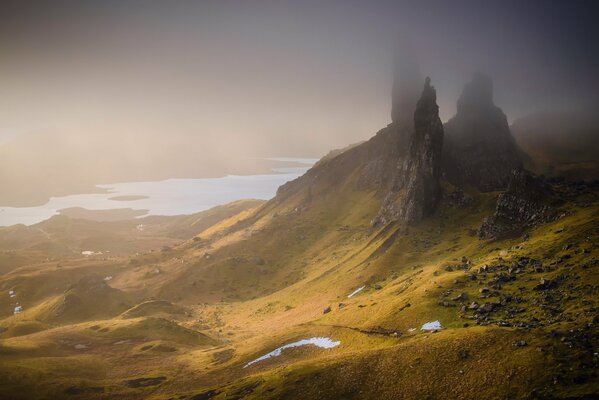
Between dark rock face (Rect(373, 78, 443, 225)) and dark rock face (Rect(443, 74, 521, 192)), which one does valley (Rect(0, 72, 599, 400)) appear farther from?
dark rock face (Rect(443, 74, 521, 192))

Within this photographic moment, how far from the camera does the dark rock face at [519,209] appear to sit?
9694cm

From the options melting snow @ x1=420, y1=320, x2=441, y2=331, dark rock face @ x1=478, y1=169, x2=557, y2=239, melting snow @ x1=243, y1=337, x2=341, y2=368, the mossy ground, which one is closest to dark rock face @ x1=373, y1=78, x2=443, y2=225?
the mossy ground

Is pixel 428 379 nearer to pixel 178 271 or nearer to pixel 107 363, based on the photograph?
pixel 107 363

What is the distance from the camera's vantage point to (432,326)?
6688cm

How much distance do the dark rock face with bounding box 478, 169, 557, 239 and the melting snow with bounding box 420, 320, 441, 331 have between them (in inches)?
1720

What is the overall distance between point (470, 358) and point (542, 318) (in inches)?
561

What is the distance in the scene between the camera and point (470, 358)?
52.4m

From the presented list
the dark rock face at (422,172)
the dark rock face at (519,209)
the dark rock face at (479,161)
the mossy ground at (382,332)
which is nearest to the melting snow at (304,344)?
the mossy ground at (382,332)

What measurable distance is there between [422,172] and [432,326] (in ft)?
265

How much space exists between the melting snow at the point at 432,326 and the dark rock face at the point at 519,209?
43.7 meters

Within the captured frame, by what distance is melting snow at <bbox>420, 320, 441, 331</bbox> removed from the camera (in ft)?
216

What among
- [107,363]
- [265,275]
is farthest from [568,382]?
[265,275]

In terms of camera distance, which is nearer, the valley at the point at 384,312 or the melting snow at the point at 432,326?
the valley at the point at 384,312

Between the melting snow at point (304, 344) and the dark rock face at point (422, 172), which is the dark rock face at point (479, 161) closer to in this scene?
the dark rock face at point (422, 172)
